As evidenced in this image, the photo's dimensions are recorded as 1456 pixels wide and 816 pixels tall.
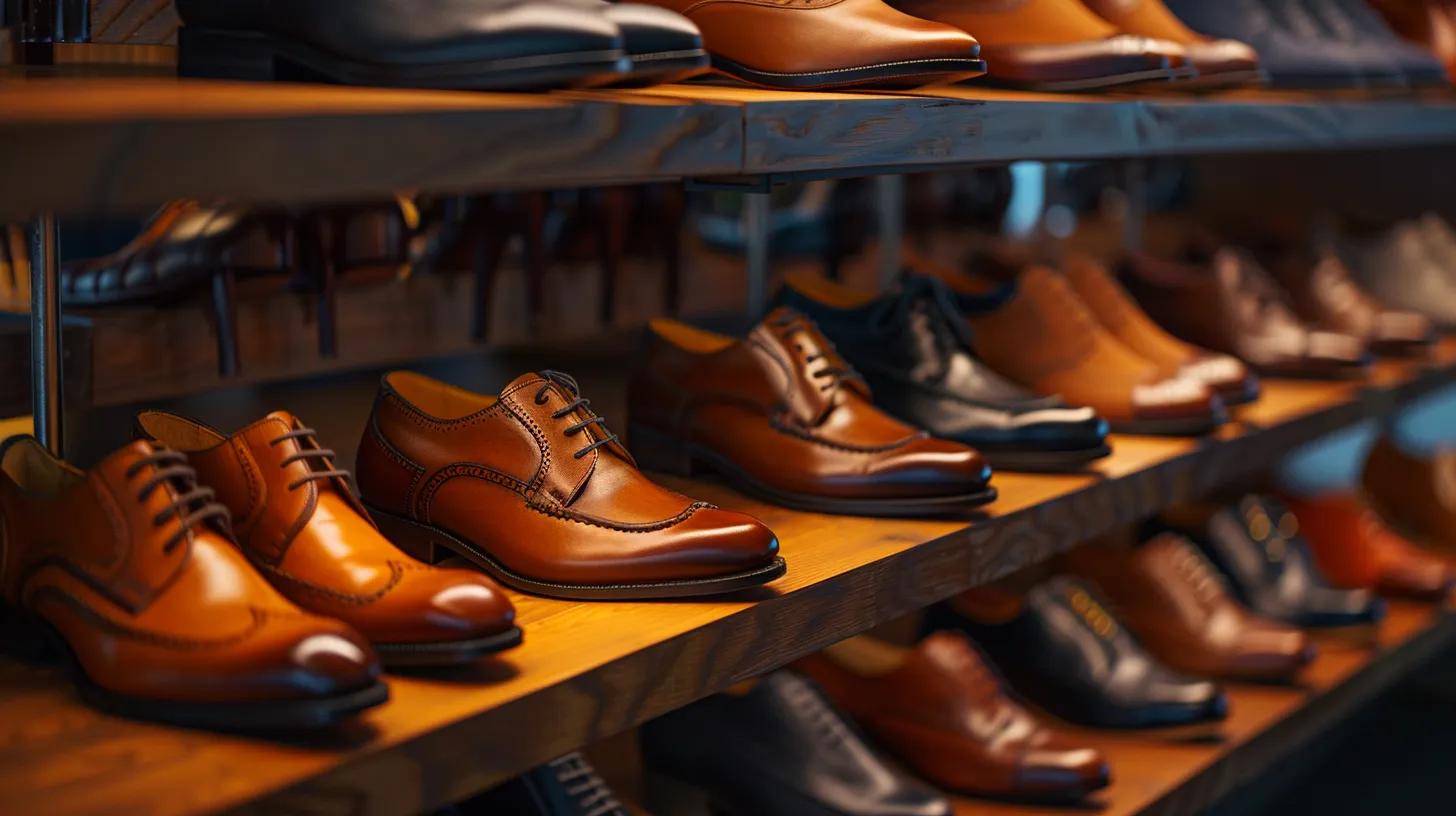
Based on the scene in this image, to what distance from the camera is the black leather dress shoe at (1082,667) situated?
154 centimetres

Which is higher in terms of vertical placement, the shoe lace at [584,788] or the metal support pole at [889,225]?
the metal support pole at [889,225]

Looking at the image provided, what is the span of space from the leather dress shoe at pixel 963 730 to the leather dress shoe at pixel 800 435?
0.31 meters

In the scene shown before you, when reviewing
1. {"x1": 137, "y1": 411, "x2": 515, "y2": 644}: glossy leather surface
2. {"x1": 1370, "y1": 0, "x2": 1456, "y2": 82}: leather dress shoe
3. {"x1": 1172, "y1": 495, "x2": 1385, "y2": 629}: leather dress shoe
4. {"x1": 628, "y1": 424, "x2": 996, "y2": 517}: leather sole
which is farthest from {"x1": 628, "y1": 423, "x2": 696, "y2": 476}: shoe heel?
{"x1": 1370, "y1": 0, "x2": 1456, "y2": 82}: leather dress shoe

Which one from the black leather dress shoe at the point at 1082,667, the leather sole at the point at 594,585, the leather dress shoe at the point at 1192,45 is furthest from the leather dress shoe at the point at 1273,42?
the leather sole at the point at 594,585

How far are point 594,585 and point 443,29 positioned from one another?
0.35m

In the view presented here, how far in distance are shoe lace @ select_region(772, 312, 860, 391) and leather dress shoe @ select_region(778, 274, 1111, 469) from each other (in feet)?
0.48

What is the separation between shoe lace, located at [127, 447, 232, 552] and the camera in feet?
2.53

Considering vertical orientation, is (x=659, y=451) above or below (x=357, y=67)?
below

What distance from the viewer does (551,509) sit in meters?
0.93

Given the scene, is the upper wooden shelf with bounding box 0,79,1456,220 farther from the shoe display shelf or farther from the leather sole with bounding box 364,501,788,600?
the leather sole with bounding box 364,501,788,600

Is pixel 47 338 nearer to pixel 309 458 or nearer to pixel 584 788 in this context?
pixel 309 458

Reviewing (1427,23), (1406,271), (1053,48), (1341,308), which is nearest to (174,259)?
(1053,48)

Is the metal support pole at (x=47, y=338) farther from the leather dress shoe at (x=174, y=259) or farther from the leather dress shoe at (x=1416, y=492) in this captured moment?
the leather dress shoe at (x=1416, y=492)

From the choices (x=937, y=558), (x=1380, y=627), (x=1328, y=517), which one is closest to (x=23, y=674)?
(x=937, y=558)
